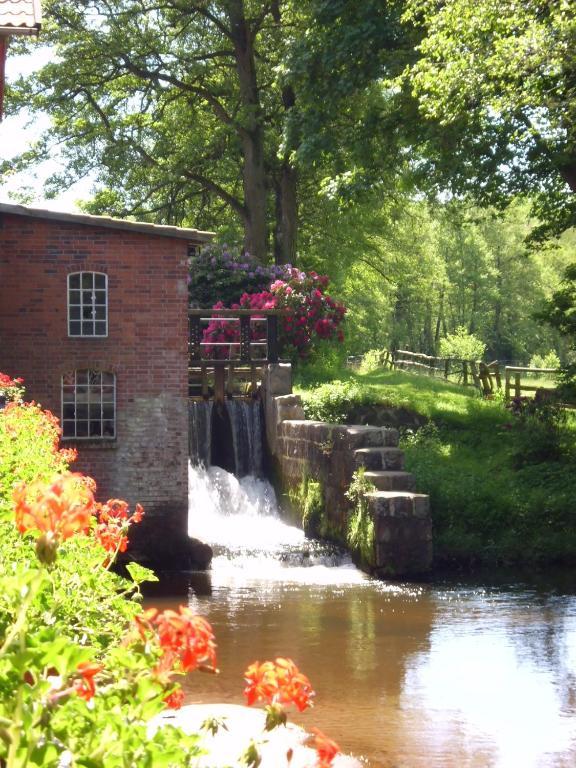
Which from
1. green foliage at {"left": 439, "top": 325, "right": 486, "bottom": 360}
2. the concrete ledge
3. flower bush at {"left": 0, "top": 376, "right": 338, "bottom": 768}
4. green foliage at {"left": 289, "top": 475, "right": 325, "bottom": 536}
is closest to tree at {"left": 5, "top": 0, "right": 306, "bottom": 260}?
green foliage at {"left": 289, "top": 475, "right": 325, "bottom": 536}

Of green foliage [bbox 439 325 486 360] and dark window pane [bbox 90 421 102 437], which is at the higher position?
green foliage [bbox 439 325 486 360]

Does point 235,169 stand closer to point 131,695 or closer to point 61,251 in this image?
point 61,251

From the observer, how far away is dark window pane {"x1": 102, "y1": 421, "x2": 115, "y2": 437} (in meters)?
16.3

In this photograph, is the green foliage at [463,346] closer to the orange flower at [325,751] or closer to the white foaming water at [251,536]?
the white foaming water at [251,536]

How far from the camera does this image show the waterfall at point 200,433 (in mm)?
20953

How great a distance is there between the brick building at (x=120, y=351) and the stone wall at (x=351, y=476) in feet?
8.51

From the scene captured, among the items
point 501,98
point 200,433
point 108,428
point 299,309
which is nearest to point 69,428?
point 108,428

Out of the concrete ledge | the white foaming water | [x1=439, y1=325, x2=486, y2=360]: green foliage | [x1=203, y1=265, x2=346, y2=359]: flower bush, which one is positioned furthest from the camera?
[x1=439, y1=325, x2=486, y2=360]: green foliage

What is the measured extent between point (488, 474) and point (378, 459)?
9.31 ft

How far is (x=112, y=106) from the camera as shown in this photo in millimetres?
31375

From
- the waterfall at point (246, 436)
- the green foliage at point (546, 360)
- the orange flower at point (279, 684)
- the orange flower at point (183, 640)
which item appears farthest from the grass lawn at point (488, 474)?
the green foliage at point (546, 360)

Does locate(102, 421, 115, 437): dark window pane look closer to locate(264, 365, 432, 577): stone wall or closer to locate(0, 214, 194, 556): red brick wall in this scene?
locate(0, 214, 194, 556): red brick wall

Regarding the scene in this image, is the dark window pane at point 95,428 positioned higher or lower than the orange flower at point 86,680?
higher

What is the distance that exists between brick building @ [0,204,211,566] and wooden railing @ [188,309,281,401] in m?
4.05
